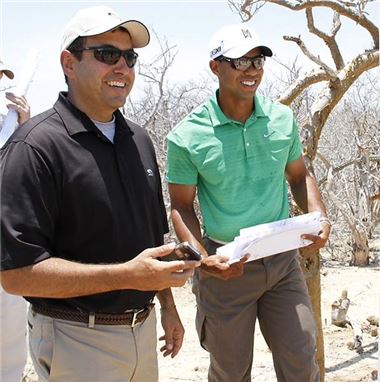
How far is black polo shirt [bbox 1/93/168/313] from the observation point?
1.99 meters

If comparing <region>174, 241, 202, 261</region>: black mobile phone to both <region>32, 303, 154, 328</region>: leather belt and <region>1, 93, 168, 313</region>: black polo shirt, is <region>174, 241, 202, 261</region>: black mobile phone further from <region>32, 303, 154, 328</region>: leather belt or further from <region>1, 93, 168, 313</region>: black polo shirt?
<region>32, 303, 154, 328</region>: leather belt

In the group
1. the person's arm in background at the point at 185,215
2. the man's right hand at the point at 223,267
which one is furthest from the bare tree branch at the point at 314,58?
the man's right hand at the point at 223,267

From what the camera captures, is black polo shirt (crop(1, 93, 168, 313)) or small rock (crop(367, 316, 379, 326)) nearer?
black polo shirt (crop(1, 93, 168, 313))

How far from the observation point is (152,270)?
1.98m

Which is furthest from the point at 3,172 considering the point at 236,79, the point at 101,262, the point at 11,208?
the point at 236,79

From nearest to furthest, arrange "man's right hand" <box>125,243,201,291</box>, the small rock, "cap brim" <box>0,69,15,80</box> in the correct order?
"man's right hand" <box>125,243,201,291</box> < "cap brim" <box>0,69,15,80</box> < the small rock

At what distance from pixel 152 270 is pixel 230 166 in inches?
46.4

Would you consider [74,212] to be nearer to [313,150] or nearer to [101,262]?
[101,262]

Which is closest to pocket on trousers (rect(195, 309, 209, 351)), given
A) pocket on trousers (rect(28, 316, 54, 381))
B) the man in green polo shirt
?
the man in green polo shirt

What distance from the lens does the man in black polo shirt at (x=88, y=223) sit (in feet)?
6.53

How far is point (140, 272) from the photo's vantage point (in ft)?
6.49

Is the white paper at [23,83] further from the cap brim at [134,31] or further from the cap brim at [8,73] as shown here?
the cap brim at [134,31]

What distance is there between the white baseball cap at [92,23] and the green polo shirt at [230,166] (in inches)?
34.3

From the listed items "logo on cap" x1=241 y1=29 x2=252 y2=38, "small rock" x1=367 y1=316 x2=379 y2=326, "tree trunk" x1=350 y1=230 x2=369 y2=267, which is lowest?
"tree trunk" x1=350 y1=230 x2=369 y2=267
